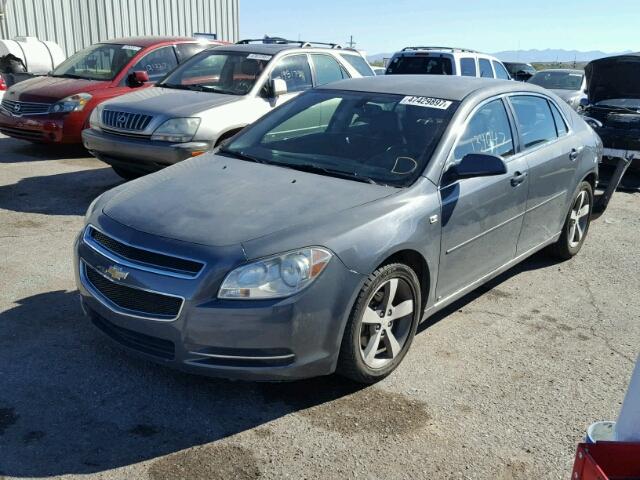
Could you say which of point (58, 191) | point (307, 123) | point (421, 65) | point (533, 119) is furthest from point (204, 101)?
point (421, 65)

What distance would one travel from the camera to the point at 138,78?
364 inches

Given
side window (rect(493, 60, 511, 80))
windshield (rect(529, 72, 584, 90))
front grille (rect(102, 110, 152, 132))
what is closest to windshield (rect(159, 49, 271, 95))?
front grille (rect(102, 110, 152, 132))

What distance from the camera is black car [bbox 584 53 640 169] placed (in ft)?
27.7

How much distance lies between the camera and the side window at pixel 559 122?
17.4 ft

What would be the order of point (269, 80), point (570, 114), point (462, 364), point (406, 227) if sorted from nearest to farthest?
point (406, 227)
point (462, 364)
point (570, 114)
point (269, 80)

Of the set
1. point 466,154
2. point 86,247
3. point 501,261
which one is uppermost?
point 466,154

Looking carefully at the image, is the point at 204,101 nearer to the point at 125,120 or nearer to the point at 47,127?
the point at 125,120

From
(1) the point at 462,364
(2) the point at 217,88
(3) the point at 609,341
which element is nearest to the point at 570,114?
(3) the point at 609,341

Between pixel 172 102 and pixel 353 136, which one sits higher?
pixel 353 136

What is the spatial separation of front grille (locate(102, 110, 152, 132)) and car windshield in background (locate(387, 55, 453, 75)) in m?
7.02

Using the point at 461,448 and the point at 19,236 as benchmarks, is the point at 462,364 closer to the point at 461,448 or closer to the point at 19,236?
the point at 461,448

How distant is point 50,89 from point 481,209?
285 inches

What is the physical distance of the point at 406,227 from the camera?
3488 mm

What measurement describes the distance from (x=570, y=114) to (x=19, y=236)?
5.10 metres
